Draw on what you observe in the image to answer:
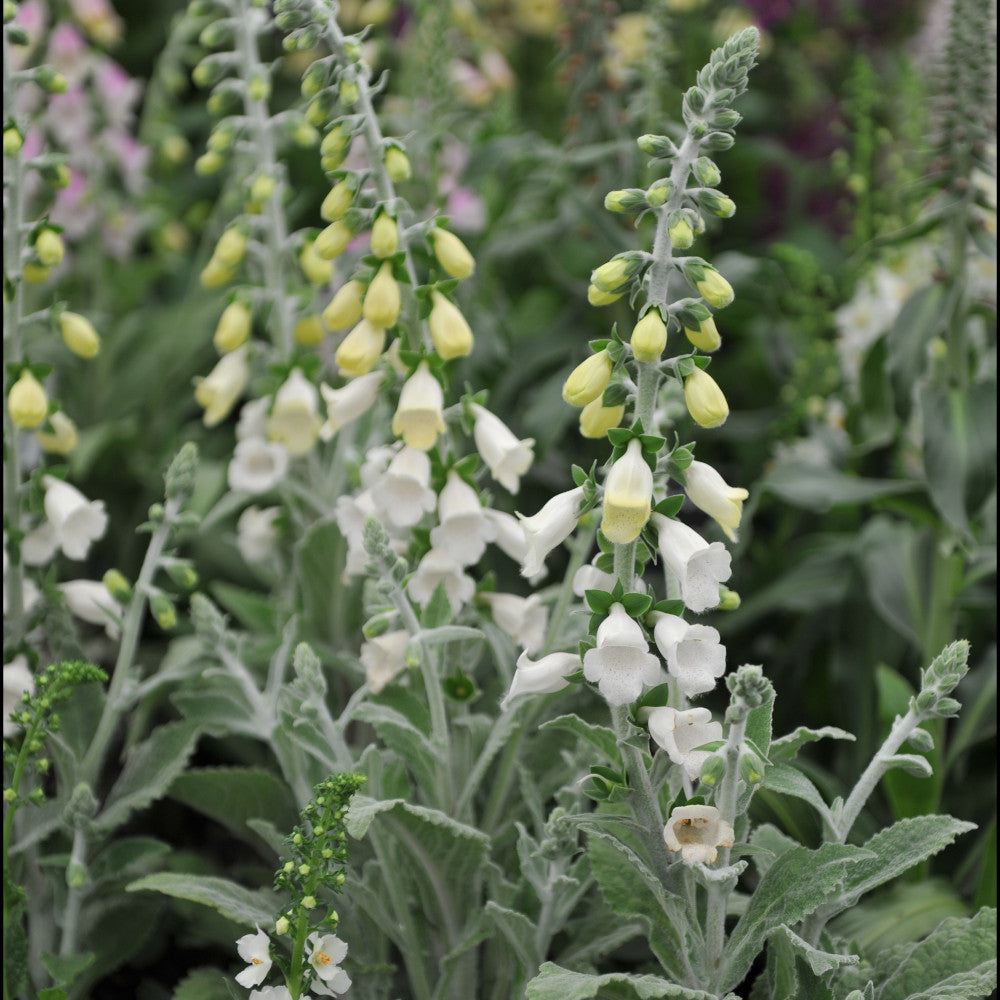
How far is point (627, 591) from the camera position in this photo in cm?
107

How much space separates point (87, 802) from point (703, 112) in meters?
1.03

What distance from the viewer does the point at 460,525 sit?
138 cm

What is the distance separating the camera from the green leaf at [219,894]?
1.24 metres

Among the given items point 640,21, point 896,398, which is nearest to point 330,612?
point 896,398

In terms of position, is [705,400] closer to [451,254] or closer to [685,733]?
[685,733]

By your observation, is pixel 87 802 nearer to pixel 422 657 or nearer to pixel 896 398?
pixel 422 657

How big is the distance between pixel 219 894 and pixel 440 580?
1.38 ft

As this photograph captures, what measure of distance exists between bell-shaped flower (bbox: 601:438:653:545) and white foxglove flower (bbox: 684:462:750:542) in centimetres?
8

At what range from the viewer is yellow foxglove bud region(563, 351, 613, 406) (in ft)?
3.53

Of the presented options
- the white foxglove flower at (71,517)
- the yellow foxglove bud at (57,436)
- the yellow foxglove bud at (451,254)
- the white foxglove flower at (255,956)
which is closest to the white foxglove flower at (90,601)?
the white foxglove flower at (71,517)

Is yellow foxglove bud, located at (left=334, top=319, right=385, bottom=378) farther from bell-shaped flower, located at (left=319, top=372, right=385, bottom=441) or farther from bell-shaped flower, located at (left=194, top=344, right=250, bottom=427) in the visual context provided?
bell-shaped flower, located at (left=194, top=344, right=250, bottom=427)

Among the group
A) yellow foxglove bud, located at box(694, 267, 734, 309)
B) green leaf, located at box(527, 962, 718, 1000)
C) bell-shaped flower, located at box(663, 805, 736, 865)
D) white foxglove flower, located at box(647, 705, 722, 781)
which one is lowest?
green leaf, located at box(527, 962, 718, 1000)

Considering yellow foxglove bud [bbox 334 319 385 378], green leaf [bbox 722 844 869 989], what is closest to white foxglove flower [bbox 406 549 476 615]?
yellow foxglove bud [bbox 334 319 385 378]

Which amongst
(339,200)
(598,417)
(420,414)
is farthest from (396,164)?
(598,417)
